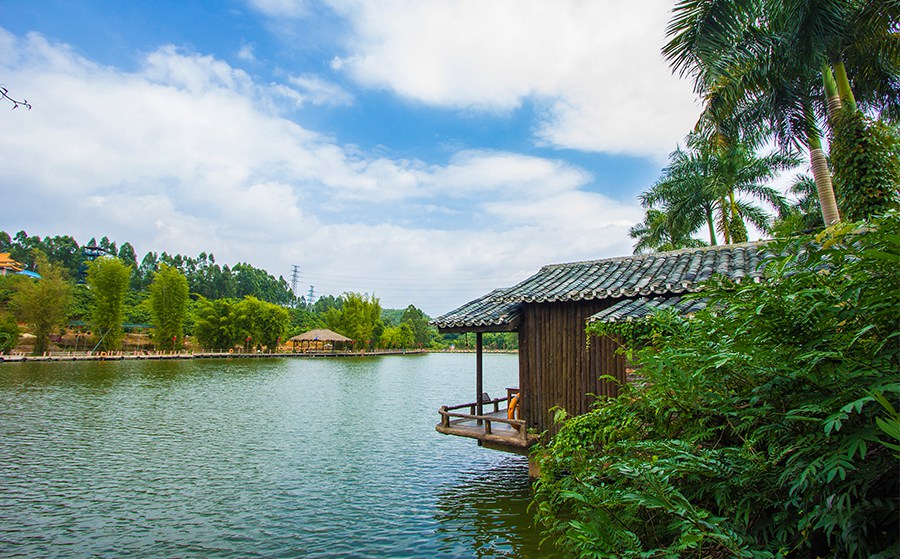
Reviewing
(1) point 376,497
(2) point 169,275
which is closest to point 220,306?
(2) point 169,275

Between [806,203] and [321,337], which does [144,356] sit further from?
[806,203]

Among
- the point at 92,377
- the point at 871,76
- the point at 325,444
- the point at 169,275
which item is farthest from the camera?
the point at 169,275

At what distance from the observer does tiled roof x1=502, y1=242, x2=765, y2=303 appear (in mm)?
6785

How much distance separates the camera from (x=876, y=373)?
1.66 m

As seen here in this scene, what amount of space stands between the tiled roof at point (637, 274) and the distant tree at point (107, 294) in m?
46.3

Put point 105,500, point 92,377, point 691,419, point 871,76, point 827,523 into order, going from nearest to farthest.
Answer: point 827,523, point 691,419, point 105,500, point 871,76, point 92,377

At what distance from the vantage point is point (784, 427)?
1.96 metres

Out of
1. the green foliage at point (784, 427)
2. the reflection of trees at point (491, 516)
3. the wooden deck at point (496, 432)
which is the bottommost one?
the reflection of trees at point (491, 516)

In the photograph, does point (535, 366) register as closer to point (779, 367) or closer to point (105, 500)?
point (779, 367)

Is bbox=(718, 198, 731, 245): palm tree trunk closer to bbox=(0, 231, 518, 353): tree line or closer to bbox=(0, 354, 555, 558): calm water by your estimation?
bbox=(0, 354, 555, 558): calm water

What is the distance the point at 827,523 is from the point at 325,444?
12.3m

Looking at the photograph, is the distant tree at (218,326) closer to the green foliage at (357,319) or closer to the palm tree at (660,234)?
the green foliage at (357,319)

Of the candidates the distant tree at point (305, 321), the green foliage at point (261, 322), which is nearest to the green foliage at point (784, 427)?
the green foliage at point (261, 322)

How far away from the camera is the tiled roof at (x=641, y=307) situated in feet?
18.9
